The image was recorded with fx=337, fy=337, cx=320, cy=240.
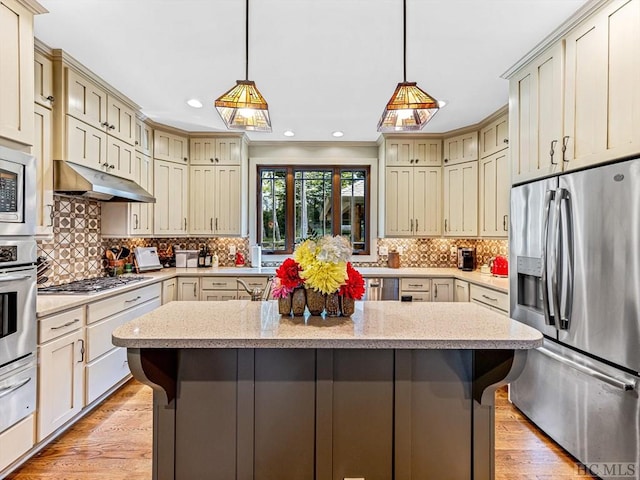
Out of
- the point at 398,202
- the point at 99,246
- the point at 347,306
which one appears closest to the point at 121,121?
the point at 99,246

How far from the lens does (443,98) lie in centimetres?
321

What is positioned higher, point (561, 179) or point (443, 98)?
point (443, 98)

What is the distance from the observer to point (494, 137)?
11.8 ft

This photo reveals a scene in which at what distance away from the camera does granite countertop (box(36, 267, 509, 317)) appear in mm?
2301

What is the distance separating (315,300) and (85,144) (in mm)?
2548

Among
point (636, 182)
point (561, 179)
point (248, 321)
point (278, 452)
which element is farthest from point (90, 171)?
point (636, 182)

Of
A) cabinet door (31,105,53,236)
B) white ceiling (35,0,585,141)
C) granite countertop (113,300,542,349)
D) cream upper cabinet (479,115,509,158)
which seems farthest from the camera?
cream upper cabinet (479,115,509,158)

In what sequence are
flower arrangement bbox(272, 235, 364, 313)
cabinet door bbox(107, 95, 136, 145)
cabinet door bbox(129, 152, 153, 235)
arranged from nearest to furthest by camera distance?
flower arrangement bbox(272, 235, 364, 313) → cabinet door bbox(107, 95, 136, 145) → cabinet door bbox(129, 152, 153, 235)

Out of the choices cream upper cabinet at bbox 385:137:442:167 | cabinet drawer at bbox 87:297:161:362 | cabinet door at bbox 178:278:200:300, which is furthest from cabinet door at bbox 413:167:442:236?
cabinet drawer at bbox 87:297:161:362

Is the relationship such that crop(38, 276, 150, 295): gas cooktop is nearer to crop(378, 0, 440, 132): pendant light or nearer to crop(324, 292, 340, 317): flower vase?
crop(324, 292, 340, 317): flower vase

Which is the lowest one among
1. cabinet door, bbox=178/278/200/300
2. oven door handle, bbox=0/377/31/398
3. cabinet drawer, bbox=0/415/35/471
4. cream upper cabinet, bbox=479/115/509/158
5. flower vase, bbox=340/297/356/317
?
cabinet drawer, bbox=0/415/35/471

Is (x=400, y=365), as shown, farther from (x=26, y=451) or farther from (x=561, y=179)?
(x=26, y=451)

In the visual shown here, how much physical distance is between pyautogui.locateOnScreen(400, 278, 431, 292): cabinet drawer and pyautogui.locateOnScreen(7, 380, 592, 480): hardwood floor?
4.98 feet

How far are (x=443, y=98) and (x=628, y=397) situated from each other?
8.69ft
